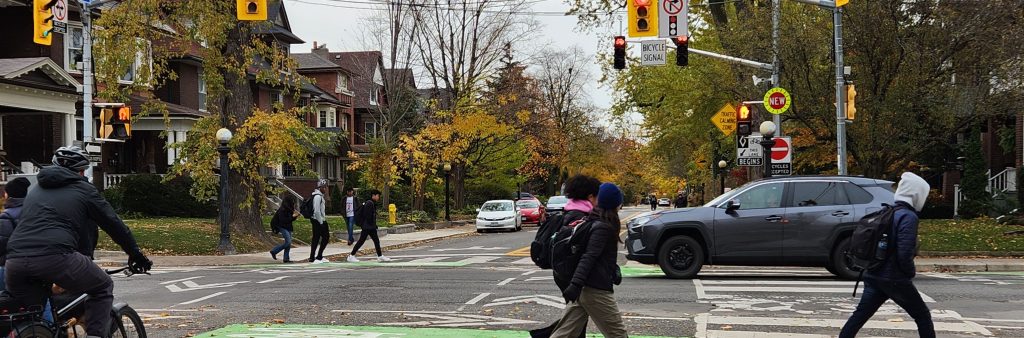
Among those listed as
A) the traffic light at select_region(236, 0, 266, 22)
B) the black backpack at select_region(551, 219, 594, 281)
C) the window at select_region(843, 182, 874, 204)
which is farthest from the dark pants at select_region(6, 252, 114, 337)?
the window at select_region(843, 182, 874, 204)

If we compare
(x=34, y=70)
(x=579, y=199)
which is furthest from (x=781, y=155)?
(x=34, y=70)

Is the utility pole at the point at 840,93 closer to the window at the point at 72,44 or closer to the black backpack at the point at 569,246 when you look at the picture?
the black backpack at the point at 569,246

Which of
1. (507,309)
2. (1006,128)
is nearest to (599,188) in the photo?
(507,309)

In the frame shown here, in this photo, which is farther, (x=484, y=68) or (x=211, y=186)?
(x=484, y=68)

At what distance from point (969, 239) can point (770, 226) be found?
373 inches

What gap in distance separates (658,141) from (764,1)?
54.9ft

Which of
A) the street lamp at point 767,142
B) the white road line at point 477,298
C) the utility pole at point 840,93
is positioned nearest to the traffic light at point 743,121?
the street lamp at point 767,142

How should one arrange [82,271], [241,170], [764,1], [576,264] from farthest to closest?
[764,1]
[241,170]
[576,264]
[82,271]

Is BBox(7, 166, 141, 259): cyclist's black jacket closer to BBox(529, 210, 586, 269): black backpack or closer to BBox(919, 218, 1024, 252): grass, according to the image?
BBox(529, 210, 586, 269): black backpack

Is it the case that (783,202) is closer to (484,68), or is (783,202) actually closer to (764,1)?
(764,1)

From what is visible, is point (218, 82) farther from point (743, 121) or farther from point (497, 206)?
point (497, 206)

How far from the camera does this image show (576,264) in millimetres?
6477

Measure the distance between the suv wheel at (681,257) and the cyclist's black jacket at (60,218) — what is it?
9.67 metres

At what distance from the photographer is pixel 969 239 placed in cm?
2072
